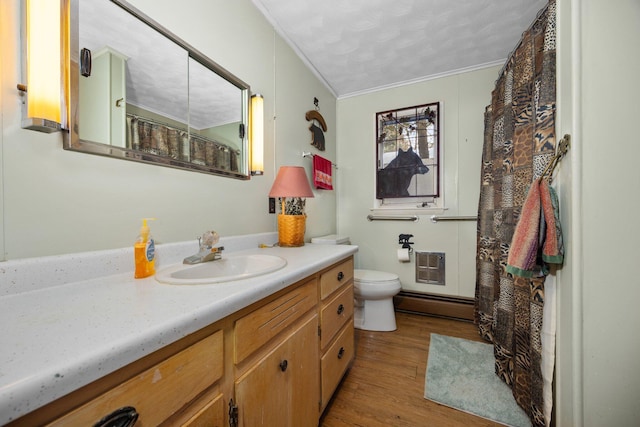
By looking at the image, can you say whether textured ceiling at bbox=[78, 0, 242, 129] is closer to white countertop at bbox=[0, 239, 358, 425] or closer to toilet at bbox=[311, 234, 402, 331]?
white countertop at bbox=[0, 239, 358, 425]

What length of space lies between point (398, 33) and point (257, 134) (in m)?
1.31

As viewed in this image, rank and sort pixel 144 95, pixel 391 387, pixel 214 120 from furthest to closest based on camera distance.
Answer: pixel 391 387 → pixel 214 120 → pixel 144 95

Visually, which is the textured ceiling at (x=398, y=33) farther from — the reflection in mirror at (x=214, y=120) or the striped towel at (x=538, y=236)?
the striped towel at (x=538, y=236)

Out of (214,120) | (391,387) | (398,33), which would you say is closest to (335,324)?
(391,387)

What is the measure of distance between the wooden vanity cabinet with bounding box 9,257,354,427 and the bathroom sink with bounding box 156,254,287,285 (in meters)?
0.12

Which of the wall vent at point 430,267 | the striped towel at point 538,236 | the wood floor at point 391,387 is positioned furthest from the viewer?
the wall vent at point 430,267

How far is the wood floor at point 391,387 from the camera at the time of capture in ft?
3.81

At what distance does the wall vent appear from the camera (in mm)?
2258

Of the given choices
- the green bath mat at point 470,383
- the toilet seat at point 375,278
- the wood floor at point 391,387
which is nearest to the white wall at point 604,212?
the green bath mat at point 470,383

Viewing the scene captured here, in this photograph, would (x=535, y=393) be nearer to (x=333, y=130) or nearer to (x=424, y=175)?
(x=424, y=175)

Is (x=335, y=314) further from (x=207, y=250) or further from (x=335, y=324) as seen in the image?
(x=207, y=250)

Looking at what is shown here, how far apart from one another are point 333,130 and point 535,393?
7.99ft

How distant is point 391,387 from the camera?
137cm

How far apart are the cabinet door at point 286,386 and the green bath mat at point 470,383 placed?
77 centimetres
